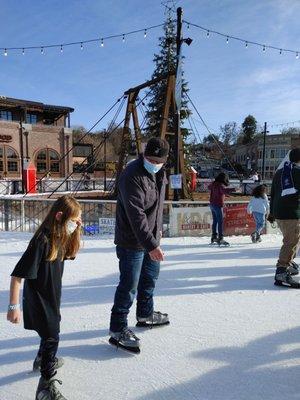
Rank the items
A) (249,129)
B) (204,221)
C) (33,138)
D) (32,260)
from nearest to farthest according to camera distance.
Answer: (32,260) < (204,221) < (33,138) < (249,129)

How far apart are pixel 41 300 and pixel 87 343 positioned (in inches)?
41.7

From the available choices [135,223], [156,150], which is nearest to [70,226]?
[135,223]

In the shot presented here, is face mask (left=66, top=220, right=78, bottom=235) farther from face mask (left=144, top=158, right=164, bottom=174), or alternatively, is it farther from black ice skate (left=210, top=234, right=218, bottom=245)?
black ice skate (left=210, top=234, right=218, bottom=245)

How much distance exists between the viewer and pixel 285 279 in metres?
4.75

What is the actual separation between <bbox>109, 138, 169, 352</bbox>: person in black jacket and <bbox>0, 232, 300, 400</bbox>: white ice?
0.91ft

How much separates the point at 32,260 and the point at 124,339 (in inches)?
47.0

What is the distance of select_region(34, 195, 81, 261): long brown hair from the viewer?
2.30m

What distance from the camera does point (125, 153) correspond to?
15414 mm

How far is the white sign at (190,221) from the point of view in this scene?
9.02 meters

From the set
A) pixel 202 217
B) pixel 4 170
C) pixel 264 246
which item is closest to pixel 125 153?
pixel 202 217

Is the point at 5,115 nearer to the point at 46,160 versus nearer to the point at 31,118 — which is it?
the point at 31,118

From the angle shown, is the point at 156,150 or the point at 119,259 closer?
the point at 156,150

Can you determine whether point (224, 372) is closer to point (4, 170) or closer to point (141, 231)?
point (141, 231)

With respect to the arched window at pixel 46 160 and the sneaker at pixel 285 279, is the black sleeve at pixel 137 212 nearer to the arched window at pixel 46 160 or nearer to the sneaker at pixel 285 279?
the sneaker at pixel 285 279
